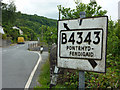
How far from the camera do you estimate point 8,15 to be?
55.0m

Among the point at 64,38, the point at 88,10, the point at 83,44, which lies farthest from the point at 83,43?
the point at 88,10

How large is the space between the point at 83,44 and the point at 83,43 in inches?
0.4

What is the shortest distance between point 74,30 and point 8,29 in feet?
181

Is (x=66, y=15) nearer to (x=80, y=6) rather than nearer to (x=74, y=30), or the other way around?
(x=80, y=6)

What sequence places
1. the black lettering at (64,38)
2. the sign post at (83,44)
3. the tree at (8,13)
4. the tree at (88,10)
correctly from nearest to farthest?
the sign post at (83,44)
the black lettering at (64,38)
the tree at (88,10)
the tree at (8,13)

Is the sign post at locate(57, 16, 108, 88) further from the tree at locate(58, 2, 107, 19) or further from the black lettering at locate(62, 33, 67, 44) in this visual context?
→ the tree at locate(58, 2, 107, 19)

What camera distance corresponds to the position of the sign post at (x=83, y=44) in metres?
1.47

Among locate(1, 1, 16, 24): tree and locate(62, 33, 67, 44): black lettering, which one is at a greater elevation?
locate(1, 1, 16, 24): tree

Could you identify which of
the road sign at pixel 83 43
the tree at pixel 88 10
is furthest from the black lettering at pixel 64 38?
the tree at pixel 88 10

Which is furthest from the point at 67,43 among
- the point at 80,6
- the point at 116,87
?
the point at 80,6

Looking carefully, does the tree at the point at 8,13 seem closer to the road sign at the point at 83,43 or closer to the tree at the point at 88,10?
the tree at the point at 88,10

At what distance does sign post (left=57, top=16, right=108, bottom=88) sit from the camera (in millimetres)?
1471

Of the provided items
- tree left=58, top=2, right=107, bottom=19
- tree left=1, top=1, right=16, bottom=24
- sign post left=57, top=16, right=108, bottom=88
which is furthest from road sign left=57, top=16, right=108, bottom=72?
tree left=1, top=1, right=16, bottom=24

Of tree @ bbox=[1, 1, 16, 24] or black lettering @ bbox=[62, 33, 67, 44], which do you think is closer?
black lettering @ bbox=[62, 33, 67, 44]
